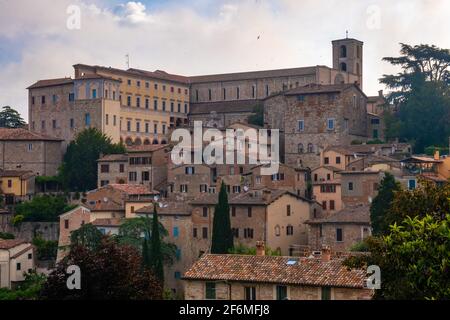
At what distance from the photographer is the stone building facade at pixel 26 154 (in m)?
66.4

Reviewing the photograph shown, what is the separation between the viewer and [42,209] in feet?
188

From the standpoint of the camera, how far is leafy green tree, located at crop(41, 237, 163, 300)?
24.3 meters

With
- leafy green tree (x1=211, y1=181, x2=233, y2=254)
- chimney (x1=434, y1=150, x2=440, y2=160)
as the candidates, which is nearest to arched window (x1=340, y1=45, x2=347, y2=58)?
chimney (x1=434, y1=150, x2=440, y2=160)

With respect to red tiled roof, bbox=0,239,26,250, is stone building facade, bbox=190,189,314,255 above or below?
above

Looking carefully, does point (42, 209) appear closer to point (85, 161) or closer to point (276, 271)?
point (85, 161)

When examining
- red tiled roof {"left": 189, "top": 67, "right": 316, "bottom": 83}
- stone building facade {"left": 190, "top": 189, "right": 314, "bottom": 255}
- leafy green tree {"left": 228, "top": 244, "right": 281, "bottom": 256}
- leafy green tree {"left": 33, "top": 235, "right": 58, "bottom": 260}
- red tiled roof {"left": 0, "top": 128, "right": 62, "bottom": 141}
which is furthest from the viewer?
red tiled roof {"left": 189, "top": 67, "right": 316, "bottom": 83}

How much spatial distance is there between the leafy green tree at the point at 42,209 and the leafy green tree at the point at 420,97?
2257 cm

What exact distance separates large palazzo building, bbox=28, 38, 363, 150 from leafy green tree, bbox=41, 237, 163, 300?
45.7 m

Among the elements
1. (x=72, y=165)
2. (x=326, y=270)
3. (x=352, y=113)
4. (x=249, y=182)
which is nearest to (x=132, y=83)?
(x=72, y=165)

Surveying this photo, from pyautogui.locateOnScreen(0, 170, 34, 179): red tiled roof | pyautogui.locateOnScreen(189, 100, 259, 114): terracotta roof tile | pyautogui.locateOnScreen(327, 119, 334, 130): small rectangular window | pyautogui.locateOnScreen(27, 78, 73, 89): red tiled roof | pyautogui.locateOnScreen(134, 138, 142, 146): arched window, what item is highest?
pyautogui.locateOnScreen(27, 78, 73, 89): red tiled roof

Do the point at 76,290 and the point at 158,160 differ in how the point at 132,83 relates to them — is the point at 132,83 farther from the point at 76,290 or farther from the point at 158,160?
the point at 76,290

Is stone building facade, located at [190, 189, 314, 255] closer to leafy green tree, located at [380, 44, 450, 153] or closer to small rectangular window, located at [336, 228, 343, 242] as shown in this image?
small rectangular window, located at [336, 228, 343, 242]

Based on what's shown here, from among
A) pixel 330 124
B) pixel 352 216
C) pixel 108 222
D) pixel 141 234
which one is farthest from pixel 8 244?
pixel 330 124

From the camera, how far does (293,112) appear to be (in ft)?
210
